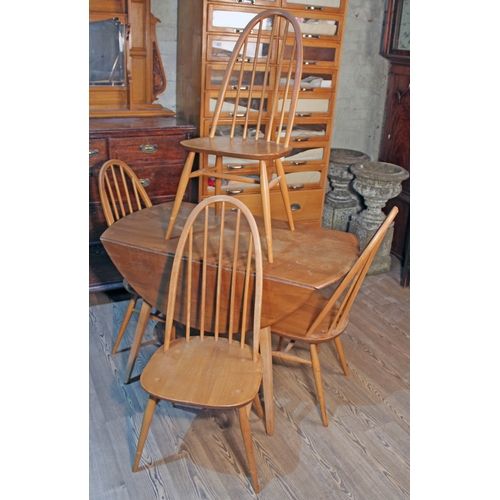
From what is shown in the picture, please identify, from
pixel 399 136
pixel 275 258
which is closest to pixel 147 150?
pixel 275 258

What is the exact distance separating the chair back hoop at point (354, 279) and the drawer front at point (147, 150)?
1.46 meters

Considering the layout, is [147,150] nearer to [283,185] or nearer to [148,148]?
[148,148]

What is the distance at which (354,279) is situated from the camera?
206cm

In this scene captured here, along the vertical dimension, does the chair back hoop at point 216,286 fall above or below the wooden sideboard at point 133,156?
below

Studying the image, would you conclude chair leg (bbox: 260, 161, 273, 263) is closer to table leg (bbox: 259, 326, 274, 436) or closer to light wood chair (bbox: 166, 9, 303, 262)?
light wood chair (bbox: 166, 9, 303, 262)

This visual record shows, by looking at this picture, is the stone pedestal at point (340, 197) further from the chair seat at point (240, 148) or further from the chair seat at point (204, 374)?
the chair seat at point (204, 374)

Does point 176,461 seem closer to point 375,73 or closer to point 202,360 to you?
point 202,360

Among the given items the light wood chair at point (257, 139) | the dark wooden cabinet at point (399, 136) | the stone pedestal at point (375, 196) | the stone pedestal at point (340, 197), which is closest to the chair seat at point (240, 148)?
the light wood chair at point (257, 139)

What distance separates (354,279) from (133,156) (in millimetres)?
1547

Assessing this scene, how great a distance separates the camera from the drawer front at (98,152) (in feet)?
9.30

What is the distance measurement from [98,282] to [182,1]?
178cm

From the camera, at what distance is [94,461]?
6.42 ft

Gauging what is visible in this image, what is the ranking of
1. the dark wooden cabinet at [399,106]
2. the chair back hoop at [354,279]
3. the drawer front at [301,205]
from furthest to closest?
the dark wooden cabinet at [399,106] → the drawer front at [301,205] → the chair back hoop at [354,279]

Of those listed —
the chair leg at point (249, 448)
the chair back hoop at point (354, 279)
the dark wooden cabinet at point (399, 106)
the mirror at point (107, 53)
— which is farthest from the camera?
the dark wooden cabinet at point (399, 106)
